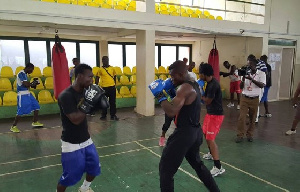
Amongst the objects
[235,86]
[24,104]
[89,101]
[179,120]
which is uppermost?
[89,101]

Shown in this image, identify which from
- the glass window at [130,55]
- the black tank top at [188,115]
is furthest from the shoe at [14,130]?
the glass window at [130,55]

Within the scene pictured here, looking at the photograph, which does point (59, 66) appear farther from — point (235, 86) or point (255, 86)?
point (235, 86)

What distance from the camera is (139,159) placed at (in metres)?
4.43

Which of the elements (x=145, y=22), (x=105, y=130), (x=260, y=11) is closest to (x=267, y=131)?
(x=105, y=130)

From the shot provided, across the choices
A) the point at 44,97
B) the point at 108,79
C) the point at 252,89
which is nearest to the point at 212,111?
the point at 252,89

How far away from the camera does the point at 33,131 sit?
6242 mm

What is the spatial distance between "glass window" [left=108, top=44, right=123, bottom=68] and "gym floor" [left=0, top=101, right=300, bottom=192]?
16.9ft

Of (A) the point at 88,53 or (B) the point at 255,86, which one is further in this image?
(A) the point at 88,53

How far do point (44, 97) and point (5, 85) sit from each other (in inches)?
49.1

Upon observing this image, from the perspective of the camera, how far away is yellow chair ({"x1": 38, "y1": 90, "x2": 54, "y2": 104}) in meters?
8.27

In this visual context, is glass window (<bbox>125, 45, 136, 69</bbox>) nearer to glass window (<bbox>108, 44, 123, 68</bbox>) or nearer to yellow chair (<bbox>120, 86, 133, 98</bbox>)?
glass window (<bbox>108, 44, 123, 68</bbox>)

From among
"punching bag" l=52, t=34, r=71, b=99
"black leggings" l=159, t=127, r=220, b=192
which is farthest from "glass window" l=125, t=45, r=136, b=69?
"black leggings" l=159, t=127, r=220, b=192

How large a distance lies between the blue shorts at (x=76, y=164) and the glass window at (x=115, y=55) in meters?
9.23

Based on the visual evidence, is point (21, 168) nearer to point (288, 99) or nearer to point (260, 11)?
point (260, 11)
